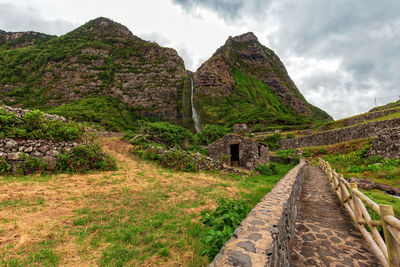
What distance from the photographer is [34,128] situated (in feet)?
29.8

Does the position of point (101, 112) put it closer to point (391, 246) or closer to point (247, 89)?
point (391, 246)

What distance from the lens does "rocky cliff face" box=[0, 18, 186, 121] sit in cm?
5062

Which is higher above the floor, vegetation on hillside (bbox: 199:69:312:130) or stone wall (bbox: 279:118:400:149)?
vegetation on hillside (bbox: 199:69:312:130)

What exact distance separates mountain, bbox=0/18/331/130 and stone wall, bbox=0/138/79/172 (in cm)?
2841

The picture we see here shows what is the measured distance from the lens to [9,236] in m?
3.50

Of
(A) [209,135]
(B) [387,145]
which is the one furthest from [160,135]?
(B) [387,145]

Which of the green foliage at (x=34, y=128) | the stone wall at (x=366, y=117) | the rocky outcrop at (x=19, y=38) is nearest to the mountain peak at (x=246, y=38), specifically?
the rocky outcrop at (x=19, y=38)

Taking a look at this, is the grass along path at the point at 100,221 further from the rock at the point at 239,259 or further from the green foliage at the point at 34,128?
the green foliage at the point at 34,128

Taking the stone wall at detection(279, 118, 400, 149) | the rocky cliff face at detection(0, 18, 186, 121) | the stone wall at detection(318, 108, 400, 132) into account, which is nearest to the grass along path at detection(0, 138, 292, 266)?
the stone wall at detection(279, 118, 400, 149)

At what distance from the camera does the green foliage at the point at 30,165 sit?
7813 mm

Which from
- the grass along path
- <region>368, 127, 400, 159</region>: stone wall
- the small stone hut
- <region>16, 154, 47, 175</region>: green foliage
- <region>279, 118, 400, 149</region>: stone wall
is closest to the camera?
the grass along path

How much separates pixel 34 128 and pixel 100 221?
8473 millimetres

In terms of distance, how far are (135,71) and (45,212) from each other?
74116mm

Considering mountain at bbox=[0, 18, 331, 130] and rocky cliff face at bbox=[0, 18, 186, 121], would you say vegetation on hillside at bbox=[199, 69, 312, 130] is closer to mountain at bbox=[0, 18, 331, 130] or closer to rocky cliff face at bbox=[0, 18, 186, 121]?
mountain at bbox=[0, 18, 331, 130]
